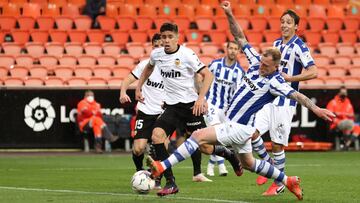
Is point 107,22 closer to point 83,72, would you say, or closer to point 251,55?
point 83,72

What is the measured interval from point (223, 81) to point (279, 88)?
5252 millimetres

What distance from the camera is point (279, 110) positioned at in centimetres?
1295

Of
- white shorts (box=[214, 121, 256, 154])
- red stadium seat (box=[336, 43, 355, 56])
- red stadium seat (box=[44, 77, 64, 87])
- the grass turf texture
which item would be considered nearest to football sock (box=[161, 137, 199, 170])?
white shorts (box=[214, 121, 256, 154])

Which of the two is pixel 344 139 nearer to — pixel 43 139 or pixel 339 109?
pixel 339 109

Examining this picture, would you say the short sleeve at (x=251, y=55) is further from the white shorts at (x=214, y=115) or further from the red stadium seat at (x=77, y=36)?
the red stadium seat at (x=77, y=36)

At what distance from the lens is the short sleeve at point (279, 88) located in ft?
36.0

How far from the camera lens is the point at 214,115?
16.2m

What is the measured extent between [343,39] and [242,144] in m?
19.5

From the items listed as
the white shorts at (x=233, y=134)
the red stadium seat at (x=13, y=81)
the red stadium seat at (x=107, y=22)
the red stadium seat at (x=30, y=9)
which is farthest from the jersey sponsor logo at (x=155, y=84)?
the red stadium seat at (x=30, y=9)

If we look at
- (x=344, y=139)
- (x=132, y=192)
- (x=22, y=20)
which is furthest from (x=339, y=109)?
(x=132, y=192)

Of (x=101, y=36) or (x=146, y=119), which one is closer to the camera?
(x=146, y=119)

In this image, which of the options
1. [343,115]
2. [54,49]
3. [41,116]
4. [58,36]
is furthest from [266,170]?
[58,36]

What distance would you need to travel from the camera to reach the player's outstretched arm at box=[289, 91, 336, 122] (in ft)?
34.2

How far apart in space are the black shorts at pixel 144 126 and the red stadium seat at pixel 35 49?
13.4 m
